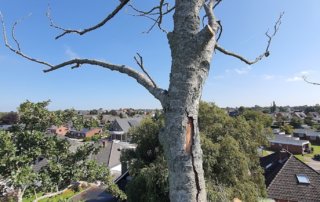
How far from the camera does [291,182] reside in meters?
19.5

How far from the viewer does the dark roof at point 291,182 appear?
60.7 ft

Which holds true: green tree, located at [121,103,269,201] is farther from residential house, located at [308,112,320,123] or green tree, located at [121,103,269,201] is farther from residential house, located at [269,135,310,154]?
residential house, located at [308,112,320,123]

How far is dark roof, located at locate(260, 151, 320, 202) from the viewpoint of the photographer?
18.5m

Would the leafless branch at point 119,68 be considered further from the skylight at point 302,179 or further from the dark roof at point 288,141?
the dark roof at point 288,141

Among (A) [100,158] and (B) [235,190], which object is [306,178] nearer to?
(B) [235,190]

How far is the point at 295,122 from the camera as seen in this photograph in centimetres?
6750

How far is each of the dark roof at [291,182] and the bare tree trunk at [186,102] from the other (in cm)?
1951

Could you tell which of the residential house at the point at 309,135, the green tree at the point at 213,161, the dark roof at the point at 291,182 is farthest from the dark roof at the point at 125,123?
the green tree at the point at 213,161

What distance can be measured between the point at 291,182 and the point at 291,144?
28.1 metres

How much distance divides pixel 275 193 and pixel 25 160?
17.9 m

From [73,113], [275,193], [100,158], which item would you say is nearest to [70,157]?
[73,113]

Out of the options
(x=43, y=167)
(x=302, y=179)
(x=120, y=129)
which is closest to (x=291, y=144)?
(x=302, y=179)

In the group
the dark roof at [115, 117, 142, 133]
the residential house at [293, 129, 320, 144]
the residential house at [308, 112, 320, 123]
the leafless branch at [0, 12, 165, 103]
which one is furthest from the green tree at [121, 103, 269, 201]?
the residential house at [308, 112, 320, 123]

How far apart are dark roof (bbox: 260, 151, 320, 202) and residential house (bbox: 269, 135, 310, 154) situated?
79.0ft
